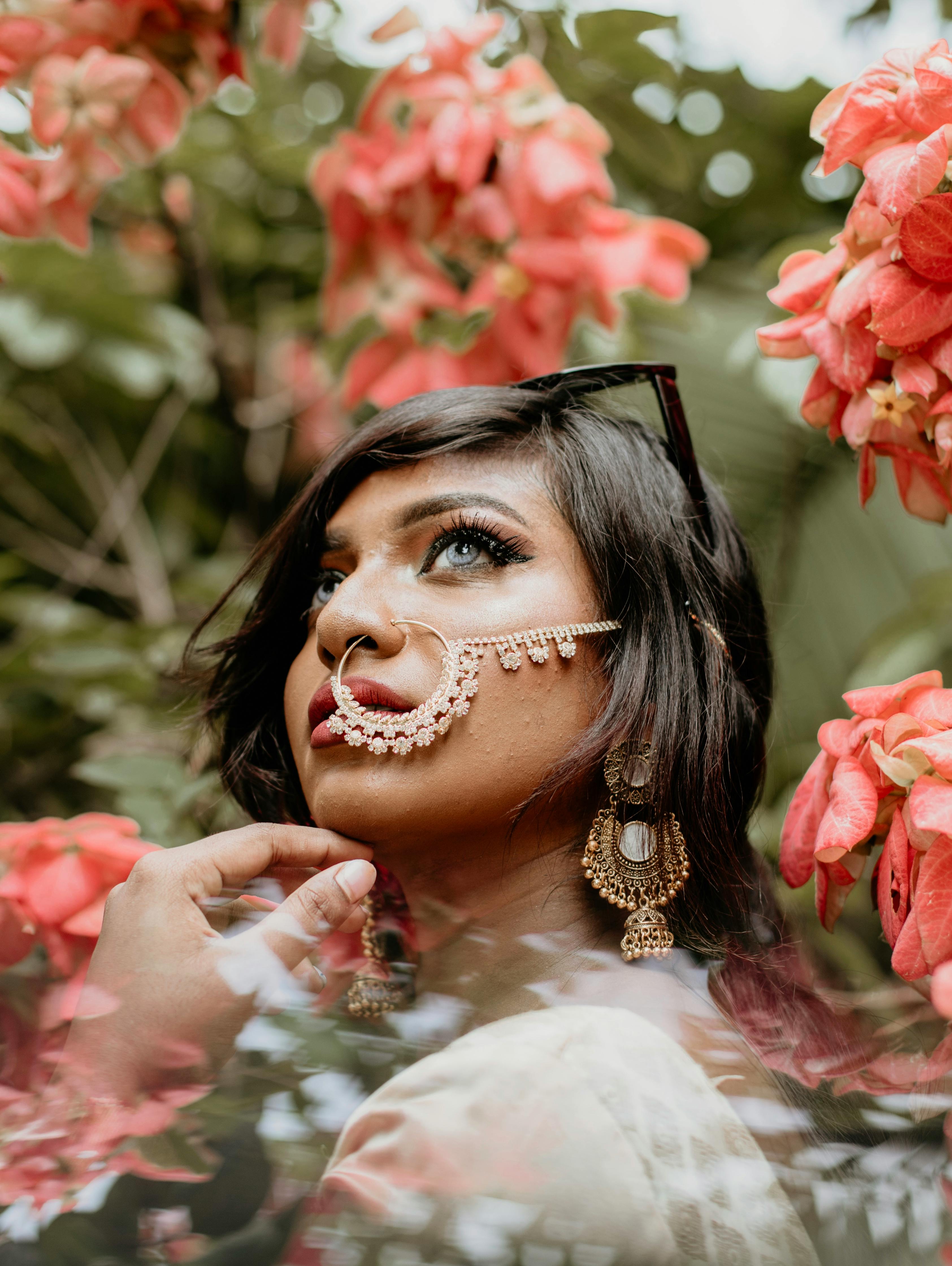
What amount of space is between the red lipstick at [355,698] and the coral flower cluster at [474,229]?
566 mm

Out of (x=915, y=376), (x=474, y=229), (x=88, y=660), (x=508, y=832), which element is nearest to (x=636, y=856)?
(x=508, y=832)

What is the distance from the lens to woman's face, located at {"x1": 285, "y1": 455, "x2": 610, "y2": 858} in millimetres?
882

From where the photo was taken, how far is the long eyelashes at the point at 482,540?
0.95 meters

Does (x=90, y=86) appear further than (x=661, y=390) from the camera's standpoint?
Yes

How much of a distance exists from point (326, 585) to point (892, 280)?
582mm

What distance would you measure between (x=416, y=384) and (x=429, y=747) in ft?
2.09

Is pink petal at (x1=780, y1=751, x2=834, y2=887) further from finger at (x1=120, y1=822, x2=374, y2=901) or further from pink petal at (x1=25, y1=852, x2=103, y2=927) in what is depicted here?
pink petal at (x1=25, y1=852, x2=103, y2=927)

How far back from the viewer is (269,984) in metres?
0.78

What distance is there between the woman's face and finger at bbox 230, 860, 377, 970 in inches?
Answer: 2.0

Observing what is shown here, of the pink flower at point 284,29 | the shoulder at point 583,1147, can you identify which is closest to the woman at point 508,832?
the shoulder at point 583,1147

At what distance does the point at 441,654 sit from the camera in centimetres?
89

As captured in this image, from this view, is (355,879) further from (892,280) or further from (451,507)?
(892,280)

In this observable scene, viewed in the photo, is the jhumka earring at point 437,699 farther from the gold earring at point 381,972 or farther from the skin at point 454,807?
the gold earring at point 381,972

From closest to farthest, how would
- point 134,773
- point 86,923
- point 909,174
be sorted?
point 909,174
point 86,923
point 134,773
